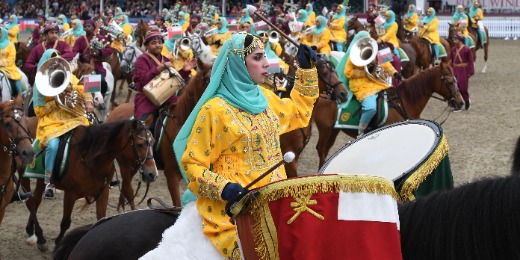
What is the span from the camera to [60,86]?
8.48 meters

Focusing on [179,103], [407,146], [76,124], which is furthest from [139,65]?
[407,146]

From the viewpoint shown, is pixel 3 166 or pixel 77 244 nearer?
pixel 77 244

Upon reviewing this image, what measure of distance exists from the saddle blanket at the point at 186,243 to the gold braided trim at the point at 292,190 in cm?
47

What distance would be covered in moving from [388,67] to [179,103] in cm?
331

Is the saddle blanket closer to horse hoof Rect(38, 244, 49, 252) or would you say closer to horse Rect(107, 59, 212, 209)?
horse hoof Rect(38, 244, 49, 252)

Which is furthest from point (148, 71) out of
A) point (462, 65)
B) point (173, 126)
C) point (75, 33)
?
point (75, 33)

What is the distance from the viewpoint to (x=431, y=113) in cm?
1661

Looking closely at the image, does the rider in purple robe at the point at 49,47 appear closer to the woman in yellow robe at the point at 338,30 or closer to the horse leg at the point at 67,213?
the horse leg at the point at 67,213

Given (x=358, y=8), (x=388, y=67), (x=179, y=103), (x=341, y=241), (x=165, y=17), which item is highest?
(x=341, y=241)

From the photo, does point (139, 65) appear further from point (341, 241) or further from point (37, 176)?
point (341, 241)

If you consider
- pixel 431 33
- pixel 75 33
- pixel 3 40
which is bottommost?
pixel 431 33

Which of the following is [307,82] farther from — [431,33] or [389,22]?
[431,33]

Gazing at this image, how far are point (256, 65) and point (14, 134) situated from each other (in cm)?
369

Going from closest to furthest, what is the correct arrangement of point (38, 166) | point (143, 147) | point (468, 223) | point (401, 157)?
point (468, 223)
point (401, 157)
point (143, 147)
point (38, 166)
